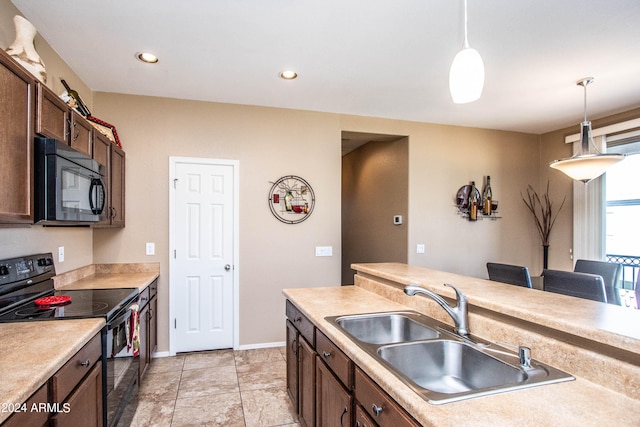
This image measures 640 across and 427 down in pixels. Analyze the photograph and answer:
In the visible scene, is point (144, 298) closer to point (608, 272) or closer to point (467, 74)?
point (467, 74)

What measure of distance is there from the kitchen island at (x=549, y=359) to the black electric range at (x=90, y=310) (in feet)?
3.77

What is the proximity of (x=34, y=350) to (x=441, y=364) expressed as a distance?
167cm

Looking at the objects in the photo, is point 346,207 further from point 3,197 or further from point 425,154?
point 3,197

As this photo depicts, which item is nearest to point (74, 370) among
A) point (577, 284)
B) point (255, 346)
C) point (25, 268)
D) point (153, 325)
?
point (25, 268)

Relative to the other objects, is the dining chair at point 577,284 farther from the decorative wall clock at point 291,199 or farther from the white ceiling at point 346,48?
the decorative wall clock at point 291,199

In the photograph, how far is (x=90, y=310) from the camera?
1.93m

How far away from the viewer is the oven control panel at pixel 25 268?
76.4 inches

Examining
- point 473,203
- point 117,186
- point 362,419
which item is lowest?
point 362,419

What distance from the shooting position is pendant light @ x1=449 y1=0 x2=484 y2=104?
1536mm

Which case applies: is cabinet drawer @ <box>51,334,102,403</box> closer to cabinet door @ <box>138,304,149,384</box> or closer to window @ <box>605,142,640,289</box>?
cabinet door @ <box>138,304,149,384</box>

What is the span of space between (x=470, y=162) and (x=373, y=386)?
417cm

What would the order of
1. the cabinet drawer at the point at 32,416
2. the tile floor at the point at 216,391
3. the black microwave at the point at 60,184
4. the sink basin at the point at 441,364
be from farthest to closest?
1. the tile floor at the point at 216,391
2. the black microwave at the point at 60,184
3. the sink basin at the point at 441,364
4. the cabinet drawer at the point at 32,416

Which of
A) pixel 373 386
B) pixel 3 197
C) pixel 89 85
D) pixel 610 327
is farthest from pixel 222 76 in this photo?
pixel 610 327

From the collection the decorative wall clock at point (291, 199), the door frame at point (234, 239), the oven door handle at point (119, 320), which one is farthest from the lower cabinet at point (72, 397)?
the decorative wall clock at point (291, 199)
